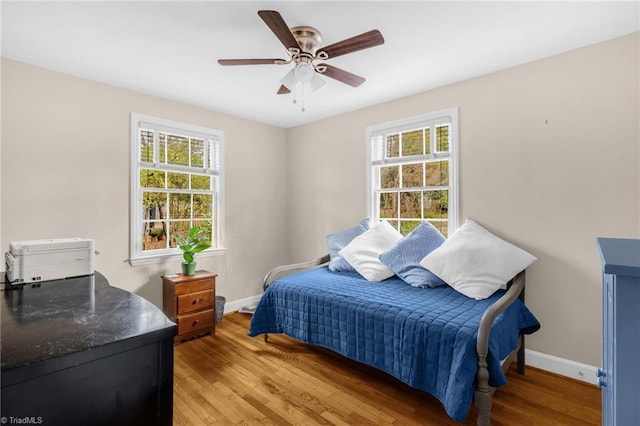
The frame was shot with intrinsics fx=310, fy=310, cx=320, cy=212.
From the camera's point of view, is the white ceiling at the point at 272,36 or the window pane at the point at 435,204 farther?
the window pane at the point at 435,204

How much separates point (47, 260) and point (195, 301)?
1.54m

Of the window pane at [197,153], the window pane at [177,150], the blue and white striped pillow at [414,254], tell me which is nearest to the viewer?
the blue and white striped pillow at [414,254]

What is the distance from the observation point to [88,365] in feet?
3.13

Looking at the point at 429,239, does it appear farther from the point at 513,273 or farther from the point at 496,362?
the point at 496,362

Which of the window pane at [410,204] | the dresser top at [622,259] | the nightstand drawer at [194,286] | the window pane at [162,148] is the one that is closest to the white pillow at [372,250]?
the window pane at [410,204]

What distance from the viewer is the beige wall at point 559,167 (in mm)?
2250

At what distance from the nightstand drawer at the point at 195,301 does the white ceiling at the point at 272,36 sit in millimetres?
2123

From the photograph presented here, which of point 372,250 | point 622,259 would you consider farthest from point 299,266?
point 622,259

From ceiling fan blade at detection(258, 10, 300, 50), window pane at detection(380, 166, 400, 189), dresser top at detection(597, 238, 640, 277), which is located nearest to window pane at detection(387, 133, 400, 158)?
window pane at detection(380, 166, 400, 189)

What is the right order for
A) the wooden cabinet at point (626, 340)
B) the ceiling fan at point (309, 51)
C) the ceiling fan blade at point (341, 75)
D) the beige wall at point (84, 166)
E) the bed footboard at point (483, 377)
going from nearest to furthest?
the wooden cabinet at point (626, 340)
the bed footboard at point (483, 377)
the ceiling fan at point (309, 51)
the ceiling fan blade at point (341, 75)
the beige wall at point (84, 166)

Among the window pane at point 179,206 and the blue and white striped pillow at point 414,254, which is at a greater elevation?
the window pane at point 179,206

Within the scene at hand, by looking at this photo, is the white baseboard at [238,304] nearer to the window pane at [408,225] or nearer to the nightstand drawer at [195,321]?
the nightstand drawer at [195,321]

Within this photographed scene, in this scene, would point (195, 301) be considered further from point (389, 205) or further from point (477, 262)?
A: point (477, 262)

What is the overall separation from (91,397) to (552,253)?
3051 millimetres
